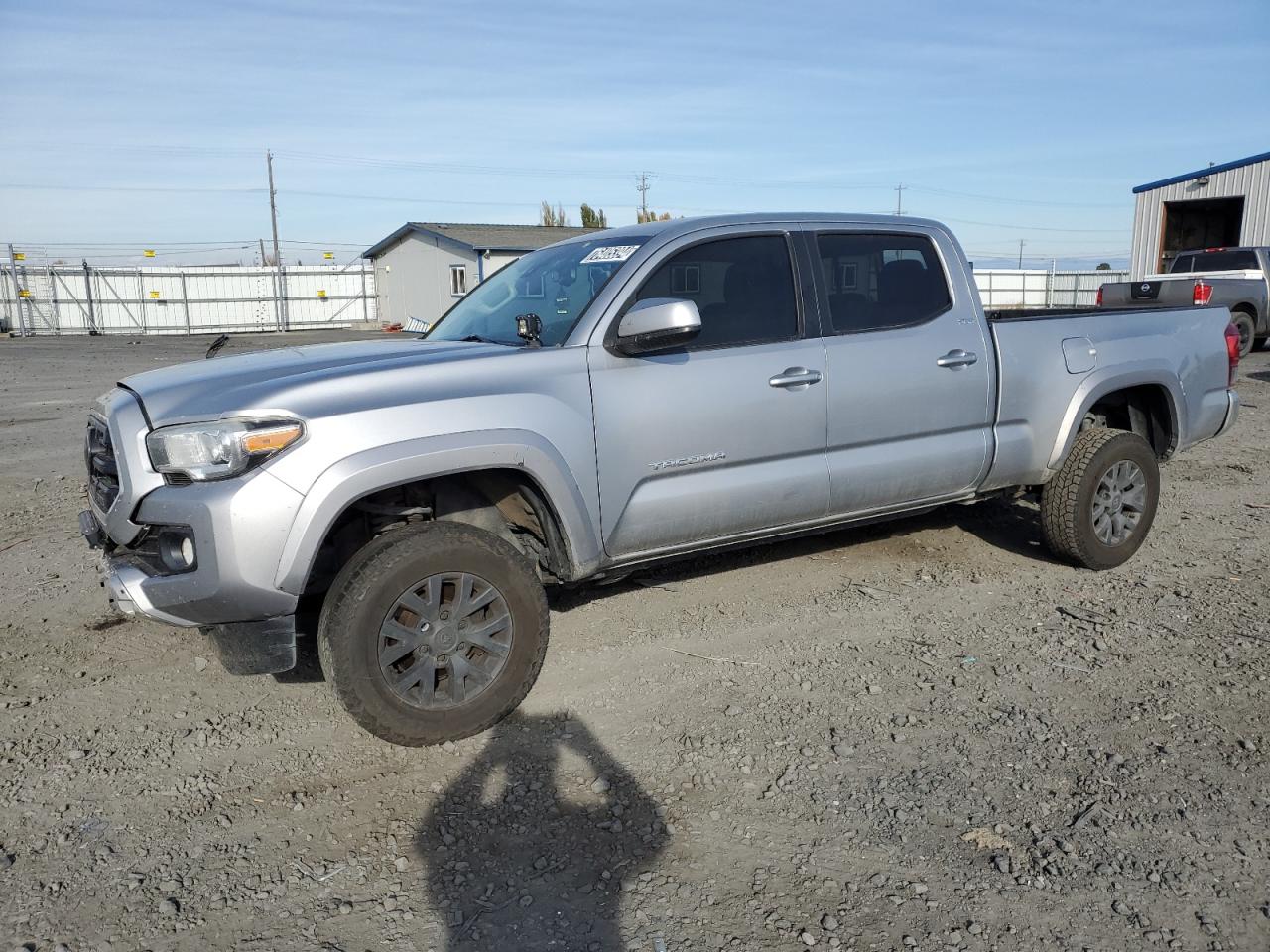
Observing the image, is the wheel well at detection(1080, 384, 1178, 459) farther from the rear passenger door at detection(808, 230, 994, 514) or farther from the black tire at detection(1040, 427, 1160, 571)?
the rear passenger door at detection(808, 230, 994, 514)

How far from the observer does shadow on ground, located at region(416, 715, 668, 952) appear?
276 cm

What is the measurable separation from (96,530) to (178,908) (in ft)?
5.59

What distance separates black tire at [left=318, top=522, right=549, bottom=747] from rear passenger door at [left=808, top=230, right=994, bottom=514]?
1.66 metres

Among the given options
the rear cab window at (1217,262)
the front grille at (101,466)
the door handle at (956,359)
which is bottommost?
→ the front grille at (101,466)

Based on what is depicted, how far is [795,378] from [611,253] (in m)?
0.98

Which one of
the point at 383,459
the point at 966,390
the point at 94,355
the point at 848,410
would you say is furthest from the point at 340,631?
the point at 94,355

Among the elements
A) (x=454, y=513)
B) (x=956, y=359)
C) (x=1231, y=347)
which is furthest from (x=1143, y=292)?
(x=454, y=513)

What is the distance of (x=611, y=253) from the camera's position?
178 inches

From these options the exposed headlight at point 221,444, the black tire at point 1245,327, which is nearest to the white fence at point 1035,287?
the black tire at point 1245,327

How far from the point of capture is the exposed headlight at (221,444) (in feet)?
A: 11.2

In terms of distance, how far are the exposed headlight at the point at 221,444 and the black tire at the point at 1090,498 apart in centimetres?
402

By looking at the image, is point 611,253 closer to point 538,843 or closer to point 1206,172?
point 538,843

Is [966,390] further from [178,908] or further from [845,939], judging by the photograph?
[178,908]

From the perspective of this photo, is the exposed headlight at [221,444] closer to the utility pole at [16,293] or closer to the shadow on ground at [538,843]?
A: the shadow on ground at [538,843]
